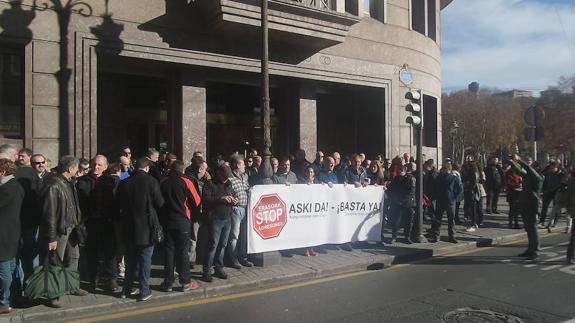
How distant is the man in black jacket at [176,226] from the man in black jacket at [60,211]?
107cm

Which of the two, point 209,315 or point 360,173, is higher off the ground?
point 360,173

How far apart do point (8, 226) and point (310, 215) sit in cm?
458

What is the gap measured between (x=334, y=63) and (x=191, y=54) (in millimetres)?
4403

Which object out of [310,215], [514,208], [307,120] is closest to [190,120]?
[307,120]

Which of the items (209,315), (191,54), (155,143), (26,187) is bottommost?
(209,315)

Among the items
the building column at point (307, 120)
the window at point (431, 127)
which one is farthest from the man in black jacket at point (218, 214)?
the window at point (431, 127)

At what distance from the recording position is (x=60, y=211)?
17.5 ft

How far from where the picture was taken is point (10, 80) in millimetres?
9477

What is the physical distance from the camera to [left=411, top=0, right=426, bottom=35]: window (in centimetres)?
1691

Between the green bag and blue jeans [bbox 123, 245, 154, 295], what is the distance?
0.60 metres

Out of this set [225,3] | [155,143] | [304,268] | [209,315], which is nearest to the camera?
[209,315]

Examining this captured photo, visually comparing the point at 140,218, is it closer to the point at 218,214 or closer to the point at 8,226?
the point at 218,214

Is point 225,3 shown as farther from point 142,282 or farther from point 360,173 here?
point 142,282

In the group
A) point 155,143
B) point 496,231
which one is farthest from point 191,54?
point 496,231
